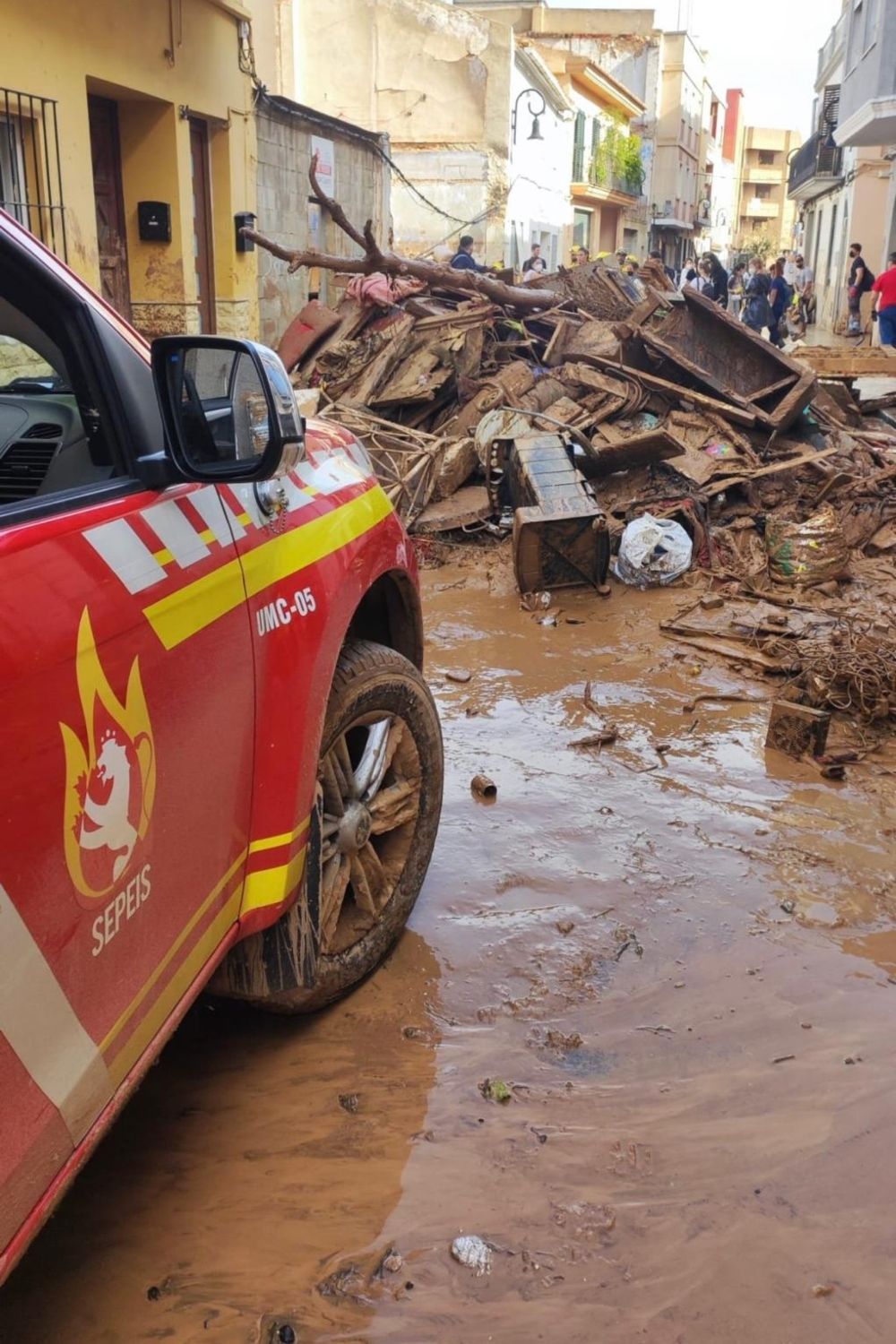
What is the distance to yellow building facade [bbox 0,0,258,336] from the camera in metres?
8.98

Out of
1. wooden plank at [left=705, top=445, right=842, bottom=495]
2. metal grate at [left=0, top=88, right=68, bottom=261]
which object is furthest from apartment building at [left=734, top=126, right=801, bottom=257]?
metal grate at [left=0, top=88, right=68, bottom=261]

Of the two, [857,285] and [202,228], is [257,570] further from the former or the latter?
[857,285]

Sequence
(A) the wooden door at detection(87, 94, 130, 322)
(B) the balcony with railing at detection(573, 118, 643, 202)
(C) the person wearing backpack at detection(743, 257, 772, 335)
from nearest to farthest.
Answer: (A) the wooden door at detection(87, 94, 130, 322), (C) the person wearing backpack at detection(743, 257, 772, 335), (B) the balcony with railing at detection(573, 118, 643, 202)

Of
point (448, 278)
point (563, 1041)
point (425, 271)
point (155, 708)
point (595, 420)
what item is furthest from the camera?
point (448, 278)

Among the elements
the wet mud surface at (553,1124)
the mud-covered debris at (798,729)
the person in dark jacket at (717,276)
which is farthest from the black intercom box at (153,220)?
the person in dark jacket at (717,276)

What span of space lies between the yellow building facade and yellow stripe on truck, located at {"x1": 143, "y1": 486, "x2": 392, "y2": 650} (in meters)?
7.33

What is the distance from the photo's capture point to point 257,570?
7.77 ft

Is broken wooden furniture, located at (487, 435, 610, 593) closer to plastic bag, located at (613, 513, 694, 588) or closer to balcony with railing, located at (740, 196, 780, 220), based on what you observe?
plastic bag, located at (613, 513, 694, 588)

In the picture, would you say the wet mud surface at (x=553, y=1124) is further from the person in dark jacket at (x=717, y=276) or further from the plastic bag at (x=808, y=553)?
the person in dark jacket at (x=717, y=276)

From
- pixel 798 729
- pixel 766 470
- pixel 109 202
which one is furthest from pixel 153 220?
pixel 798 729

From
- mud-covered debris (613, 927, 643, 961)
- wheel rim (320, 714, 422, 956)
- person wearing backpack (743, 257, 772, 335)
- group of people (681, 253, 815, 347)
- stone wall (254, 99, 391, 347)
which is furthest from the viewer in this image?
person wearing backpack (743, 257, 772, 335)

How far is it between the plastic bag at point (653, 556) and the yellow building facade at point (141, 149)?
5355mm

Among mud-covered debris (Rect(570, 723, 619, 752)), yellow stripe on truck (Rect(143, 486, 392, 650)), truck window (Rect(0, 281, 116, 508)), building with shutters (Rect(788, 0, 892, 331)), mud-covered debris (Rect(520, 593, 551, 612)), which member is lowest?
mud-covered debris (Rect(570, 723, 619, 752))

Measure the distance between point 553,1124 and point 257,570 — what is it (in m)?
1.51
